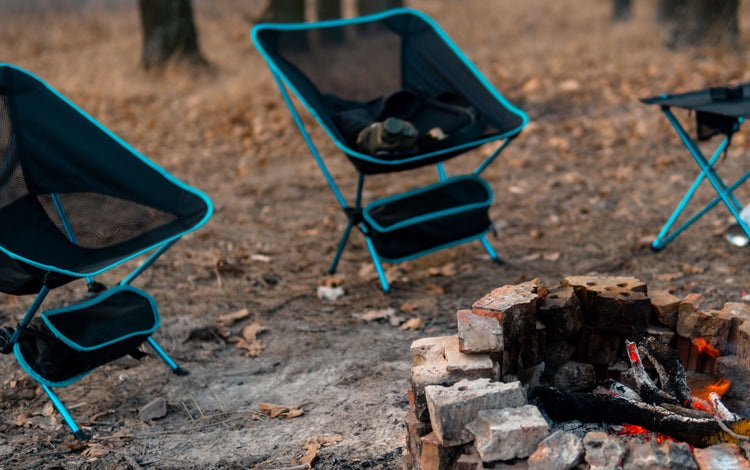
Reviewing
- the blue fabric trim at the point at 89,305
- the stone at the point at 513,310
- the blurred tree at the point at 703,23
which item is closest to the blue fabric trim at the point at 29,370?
the blue fabric trim at the point at 89,305

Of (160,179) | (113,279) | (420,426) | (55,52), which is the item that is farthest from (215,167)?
(55,52)

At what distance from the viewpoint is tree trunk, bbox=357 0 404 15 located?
27.2 ft

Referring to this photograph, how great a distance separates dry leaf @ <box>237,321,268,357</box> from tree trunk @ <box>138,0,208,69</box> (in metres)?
5.87

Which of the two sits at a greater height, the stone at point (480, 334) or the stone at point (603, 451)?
the stone at point (480, 334)

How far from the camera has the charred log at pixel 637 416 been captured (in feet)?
6.75

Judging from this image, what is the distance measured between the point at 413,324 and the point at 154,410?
51.2 inches

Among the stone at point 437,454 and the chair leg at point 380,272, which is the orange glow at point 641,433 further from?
the chair leg at point 380,272

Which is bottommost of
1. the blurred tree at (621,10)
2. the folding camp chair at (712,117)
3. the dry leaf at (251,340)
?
the dry leaf at (251,340)

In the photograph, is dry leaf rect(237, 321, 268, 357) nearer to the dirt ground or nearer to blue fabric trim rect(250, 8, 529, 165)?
the dirt ground

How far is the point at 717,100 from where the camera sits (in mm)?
3631

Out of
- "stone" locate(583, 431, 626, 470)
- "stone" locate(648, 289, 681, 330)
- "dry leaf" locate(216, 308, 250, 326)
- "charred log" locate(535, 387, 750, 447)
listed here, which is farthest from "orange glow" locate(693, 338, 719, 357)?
"dry leaf" locate(216, 308, 250, 326)

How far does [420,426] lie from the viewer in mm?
2145

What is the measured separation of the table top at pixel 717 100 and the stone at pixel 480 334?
193 centimetres

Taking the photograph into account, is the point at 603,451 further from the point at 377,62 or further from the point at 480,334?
the point at 377,62
